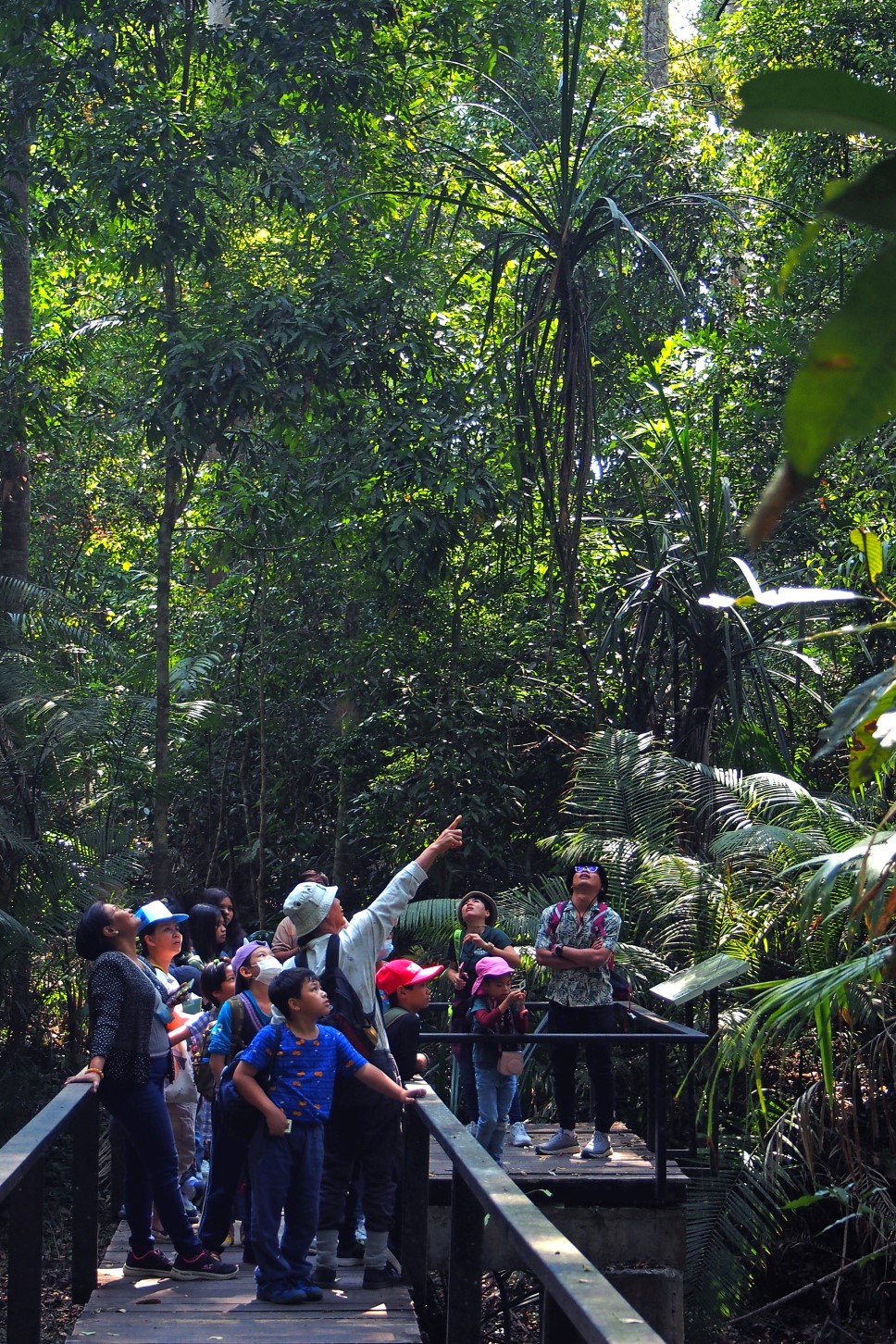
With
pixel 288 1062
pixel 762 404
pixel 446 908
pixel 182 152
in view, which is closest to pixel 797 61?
pixel 762 404

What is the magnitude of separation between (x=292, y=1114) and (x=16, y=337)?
335 inches

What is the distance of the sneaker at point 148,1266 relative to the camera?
507 cm

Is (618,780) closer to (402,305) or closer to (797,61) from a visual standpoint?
(402,305)

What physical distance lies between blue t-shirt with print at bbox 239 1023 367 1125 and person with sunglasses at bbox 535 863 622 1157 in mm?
2127

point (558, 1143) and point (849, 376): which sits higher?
point (849, 376)

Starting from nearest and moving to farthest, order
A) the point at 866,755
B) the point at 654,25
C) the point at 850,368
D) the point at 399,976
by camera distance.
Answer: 1. the point at 850,368
2. the point at 866,755
3. the point at 399,976
4. the point at 654,25

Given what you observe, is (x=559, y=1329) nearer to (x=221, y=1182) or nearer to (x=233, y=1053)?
(x=221, y=1182)

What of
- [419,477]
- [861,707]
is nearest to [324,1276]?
[861,707]

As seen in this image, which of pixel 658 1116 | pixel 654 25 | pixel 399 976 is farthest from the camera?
pixel 654 25

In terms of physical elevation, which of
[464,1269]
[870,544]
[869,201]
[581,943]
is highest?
[870,544]

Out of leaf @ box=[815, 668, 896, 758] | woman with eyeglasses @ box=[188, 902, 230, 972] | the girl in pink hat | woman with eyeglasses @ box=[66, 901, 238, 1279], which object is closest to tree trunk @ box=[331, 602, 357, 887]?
woman with eyeglasses @ box=[188, 902, 230, 972]

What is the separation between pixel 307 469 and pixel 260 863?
10.8 ft

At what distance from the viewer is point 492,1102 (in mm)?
A: 6492

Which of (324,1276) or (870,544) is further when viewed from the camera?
(324,1276)
